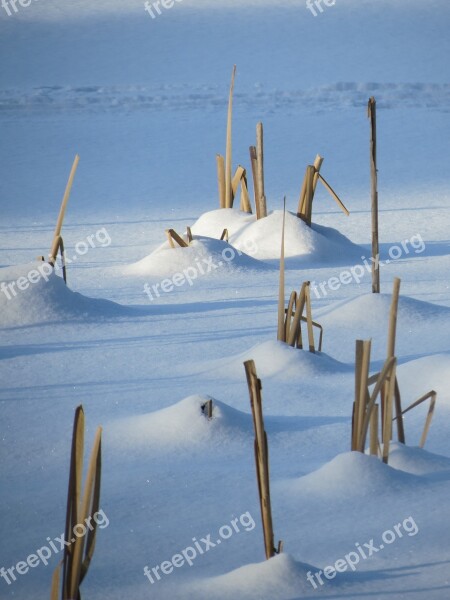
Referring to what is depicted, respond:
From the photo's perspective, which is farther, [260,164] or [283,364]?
[260,164]

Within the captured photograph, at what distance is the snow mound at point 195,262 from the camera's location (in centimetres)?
245

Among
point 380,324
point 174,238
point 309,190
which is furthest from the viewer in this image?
point 309,190

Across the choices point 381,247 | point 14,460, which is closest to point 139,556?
point 14,460

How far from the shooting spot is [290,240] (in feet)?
8.73

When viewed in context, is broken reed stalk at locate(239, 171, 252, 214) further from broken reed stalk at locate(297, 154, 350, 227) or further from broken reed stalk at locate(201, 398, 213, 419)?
broken reed stalk at locate(201, 398, 213, 419)

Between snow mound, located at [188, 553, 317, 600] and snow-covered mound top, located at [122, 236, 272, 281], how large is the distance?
155 cm

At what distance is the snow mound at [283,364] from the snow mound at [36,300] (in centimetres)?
49

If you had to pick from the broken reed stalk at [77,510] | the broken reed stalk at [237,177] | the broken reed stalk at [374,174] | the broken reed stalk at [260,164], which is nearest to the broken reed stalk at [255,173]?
the broken reed stalk at [260,164]

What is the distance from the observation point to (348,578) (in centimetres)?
93

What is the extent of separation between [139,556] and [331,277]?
1.51 metres

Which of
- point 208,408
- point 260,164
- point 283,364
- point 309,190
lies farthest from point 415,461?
point 260,164

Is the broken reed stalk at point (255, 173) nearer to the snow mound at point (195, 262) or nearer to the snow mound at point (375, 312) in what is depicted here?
the snow mound at point (195, 262)

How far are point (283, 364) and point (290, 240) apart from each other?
110 centimetres

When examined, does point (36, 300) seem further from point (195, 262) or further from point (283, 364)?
point (283, 364)
